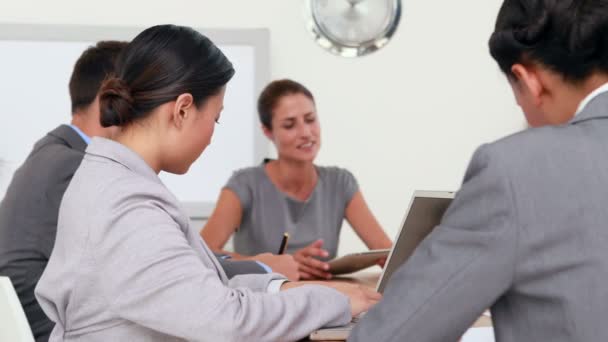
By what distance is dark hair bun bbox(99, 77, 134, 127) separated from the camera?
143 cm

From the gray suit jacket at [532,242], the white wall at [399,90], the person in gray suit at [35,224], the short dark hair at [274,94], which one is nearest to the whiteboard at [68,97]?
the white wall at [399,90]

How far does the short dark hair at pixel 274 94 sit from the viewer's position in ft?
11.2

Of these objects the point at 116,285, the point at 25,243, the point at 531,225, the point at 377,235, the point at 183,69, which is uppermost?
the point at 183,69

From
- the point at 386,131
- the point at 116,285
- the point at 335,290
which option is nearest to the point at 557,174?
the point at 335,290

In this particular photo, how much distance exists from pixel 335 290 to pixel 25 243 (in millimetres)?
948

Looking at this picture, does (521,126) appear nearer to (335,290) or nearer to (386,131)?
(386,131)

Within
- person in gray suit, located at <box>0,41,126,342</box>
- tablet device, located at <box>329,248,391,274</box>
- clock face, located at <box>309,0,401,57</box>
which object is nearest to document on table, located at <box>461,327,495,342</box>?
tablet device, located at <box>329,248,391,274</box>

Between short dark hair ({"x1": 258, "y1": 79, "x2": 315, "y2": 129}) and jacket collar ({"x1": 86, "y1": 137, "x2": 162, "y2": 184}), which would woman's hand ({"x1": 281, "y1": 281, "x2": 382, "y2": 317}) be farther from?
short dark hair ({"x1": 258, "y1": 79, "x2": 315, "y2": 129})

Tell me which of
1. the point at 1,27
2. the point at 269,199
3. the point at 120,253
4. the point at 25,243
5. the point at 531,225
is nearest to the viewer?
the point at 531,225

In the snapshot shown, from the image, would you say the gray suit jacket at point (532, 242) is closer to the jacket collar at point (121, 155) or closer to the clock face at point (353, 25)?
the jacket collar at point (121, 155)

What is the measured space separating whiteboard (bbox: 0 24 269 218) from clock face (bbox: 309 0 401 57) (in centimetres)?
43

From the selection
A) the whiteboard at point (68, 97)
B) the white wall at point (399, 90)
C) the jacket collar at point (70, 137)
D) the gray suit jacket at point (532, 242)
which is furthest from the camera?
the white wall at point (399, 90)

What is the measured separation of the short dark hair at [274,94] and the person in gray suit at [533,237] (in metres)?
2.34

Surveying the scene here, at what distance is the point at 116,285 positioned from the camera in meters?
1.26
